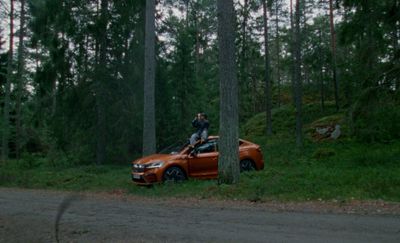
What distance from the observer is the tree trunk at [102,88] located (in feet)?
70.4

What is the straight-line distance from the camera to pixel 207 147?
14.7m

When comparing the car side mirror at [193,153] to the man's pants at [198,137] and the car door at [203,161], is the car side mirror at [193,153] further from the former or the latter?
the man's pants at [198,137]

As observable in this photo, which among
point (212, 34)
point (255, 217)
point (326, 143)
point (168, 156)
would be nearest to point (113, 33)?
point (168, 156)

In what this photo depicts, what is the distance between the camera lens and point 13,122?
126ft

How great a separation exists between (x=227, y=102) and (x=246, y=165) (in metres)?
3.47

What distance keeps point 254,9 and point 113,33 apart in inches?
625

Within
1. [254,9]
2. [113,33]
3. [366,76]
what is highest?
[254,9]

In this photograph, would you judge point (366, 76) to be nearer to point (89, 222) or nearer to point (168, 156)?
point (168, 156)

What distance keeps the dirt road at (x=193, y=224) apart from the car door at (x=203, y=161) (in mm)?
3887

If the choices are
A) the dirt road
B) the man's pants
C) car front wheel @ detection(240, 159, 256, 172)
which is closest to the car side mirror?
the man's pants

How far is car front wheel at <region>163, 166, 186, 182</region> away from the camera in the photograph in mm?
13727

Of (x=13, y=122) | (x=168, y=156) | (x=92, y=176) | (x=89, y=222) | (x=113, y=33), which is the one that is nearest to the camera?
(x=89, y=222)

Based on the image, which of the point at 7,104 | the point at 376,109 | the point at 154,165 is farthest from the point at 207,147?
the point at 7,104

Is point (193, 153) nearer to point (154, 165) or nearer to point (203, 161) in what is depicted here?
point (203, 161)
